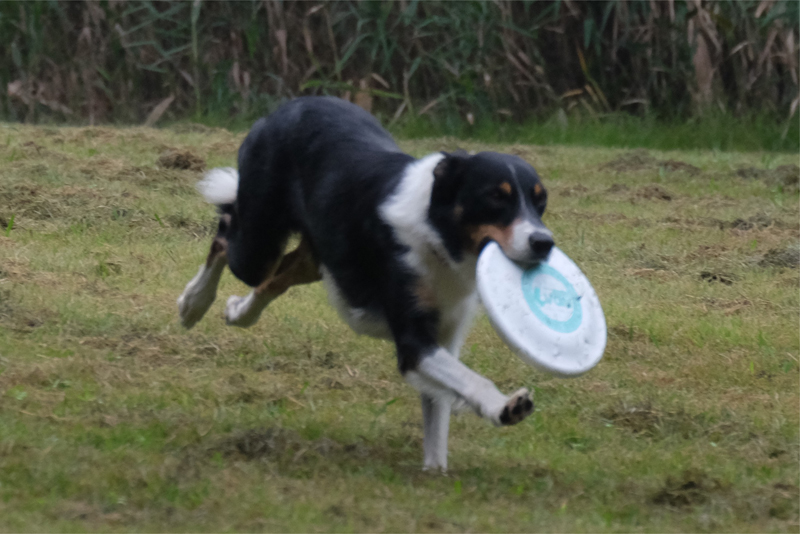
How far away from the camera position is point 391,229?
3984mm

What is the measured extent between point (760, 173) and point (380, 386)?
20.4ft

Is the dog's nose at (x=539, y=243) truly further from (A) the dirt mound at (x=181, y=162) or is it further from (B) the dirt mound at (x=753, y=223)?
(A) the dirt mound at (x=181, y=162)

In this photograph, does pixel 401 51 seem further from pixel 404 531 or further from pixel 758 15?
pixel 404 531

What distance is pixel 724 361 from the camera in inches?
218

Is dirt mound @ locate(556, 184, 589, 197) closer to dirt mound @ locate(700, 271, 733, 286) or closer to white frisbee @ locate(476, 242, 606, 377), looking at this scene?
dirt mound @ locate(700, 271, 733, 286)

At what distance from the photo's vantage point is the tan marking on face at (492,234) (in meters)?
3.74

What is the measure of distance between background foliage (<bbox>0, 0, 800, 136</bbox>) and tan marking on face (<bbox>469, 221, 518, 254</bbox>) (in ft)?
27.4

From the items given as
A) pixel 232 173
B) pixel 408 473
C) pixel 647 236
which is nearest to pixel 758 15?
pixel 647 236

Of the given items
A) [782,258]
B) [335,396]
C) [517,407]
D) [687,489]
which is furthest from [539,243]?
[782,258]

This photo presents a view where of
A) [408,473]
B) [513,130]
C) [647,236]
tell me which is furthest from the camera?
[513,130]

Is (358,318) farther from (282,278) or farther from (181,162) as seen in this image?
(181,162)

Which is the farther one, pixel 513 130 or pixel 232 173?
pixel 513 130

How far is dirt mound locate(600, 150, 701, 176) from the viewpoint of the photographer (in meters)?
10.2

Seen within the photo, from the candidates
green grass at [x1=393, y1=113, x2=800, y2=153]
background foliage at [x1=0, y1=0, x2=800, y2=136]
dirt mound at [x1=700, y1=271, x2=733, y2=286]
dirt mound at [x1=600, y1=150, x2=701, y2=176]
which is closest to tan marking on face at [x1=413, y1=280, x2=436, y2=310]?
dirt mound at [x1=700, y1=271, x2=733, y2=286]
